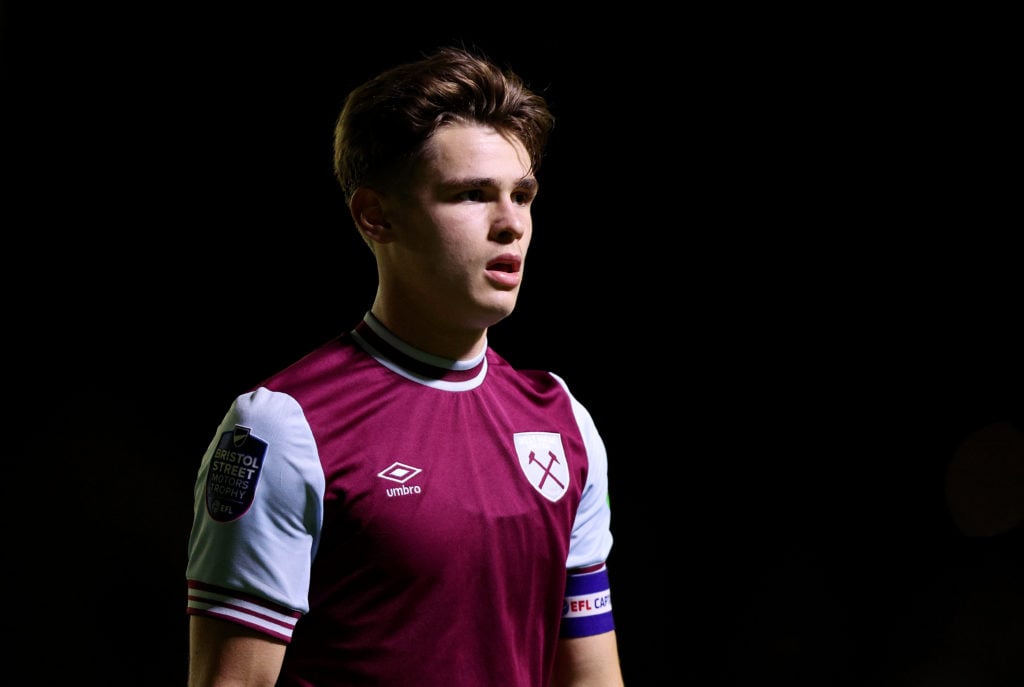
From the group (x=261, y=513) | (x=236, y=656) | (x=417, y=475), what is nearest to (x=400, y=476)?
(x=417, y=475)

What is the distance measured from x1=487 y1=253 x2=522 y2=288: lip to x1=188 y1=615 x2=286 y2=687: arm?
507 millimetres

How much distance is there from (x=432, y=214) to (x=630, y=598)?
4.82 ft

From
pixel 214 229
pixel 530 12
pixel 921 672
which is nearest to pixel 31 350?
pixel 214 229

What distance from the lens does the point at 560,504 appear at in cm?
154

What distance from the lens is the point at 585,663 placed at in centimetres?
162

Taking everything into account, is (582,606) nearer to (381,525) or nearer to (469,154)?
(381,525)

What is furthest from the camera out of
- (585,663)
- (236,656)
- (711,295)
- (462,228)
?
(711,295)

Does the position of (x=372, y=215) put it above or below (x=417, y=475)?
above

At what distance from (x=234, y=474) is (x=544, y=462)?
407 millimetres

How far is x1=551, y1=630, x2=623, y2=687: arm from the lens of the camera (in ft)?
5.32

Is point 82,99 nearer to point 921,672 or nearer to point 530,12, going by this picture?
point 530,12

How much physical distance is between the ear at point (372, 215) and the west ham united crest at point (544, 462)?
32cm

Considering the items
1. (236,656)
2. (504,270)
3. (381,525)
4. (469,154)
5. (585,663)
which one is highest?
(469,154)

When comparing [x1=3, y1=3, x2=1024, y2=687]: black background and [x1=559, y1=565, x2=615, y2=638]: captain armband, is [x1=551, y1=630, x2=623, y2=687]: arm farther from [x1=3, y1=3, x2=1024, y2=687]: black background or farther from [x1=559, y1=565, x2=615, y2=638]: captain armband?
[x1=3, y1=3, x2=1024, y2=687]: black background
